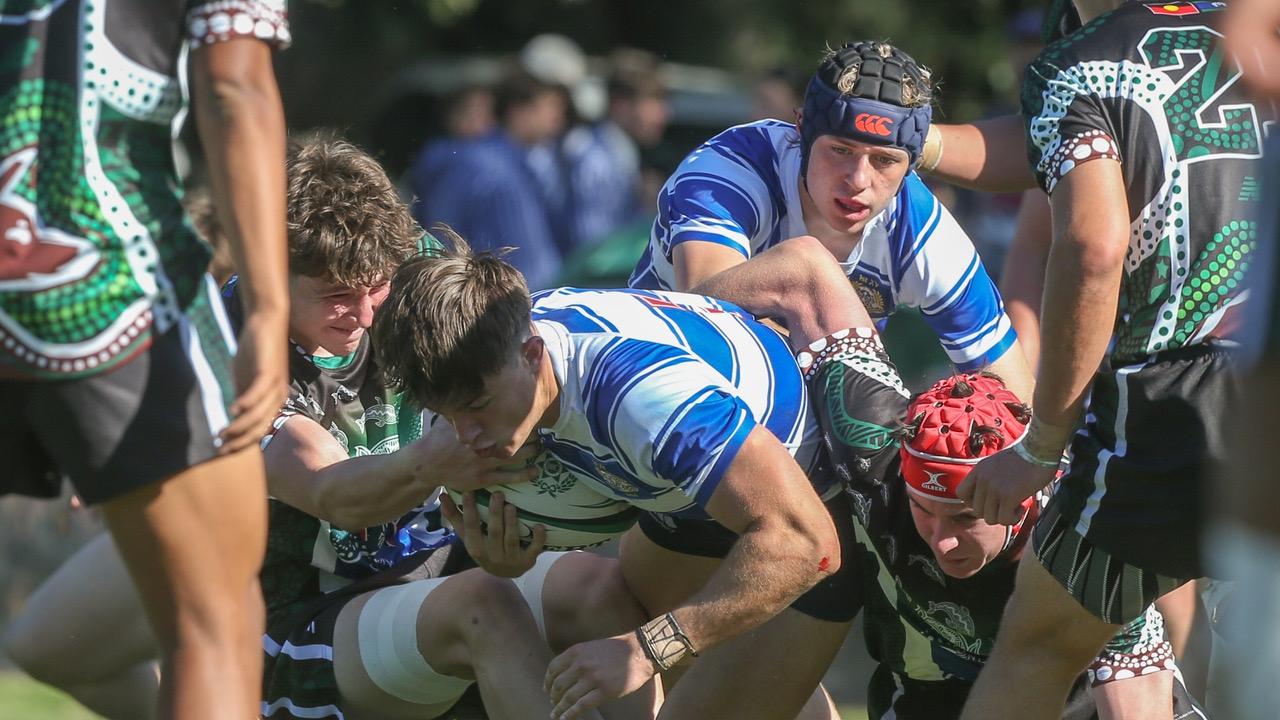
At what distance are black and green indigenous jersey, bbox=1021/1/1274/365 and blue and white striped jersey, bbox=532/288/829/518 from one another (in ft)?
2.53

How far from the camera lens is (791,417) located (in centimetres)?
363

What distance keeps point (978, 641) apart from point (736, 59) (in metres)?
13.0

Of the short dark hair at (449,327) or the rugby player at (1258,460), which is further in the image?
the short dark hair at (449,327)

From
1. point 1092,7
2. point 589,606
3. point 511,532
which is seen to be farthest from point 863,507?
point 1092,7

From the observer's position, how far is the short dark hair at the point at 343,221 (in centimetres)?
377

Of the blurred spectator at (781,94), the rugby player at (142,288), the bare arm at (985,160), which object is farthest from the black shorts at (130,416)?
the blurred spectator at (781,94)

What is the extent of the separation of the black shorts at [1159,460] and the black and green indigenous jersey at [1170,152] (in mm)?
69

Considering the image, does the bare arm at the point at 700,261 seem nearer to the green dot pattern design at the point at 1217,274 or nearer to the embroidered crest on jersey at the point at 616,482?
the embroidered crest on jersey at the point at 616,482

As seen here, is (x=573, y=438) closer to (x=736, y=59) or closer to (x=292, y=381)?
(x=292, y=381)

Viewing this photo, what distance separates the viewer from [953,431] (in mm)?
3402

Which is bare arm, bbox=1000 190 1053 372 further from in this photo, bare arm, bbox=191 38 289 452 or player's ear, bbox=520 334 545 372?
bare arm, bbox=191 38 289 452

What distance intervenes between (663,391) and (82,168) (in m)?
1.17

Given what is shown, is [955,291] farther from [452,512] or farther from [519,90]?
[519,90]

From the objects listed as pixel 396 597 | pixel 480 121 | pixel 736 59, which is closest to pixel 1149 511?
pixel 396 597
